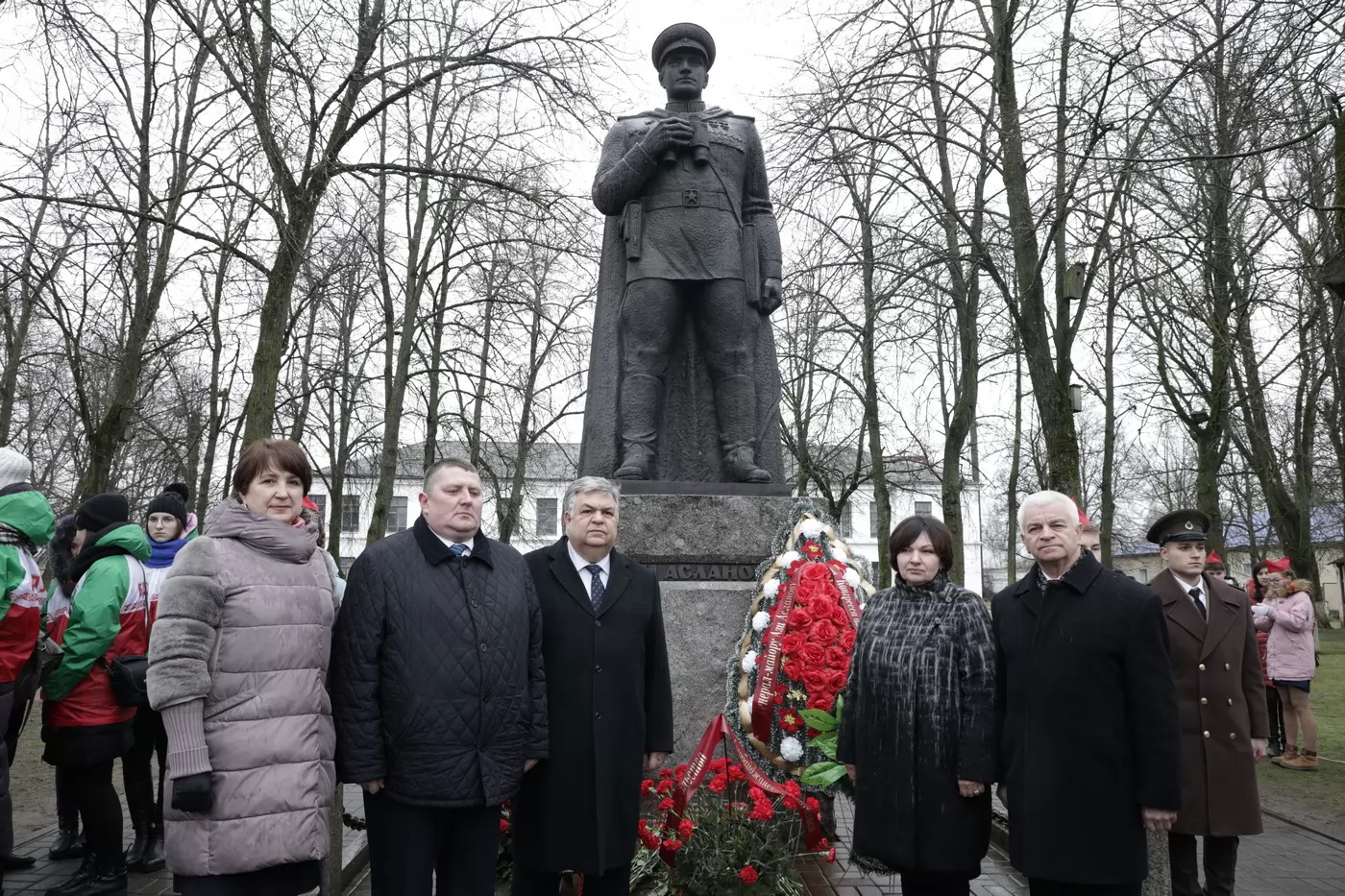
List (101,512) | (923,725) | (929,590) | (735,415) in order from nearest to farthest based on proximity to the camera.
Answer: (923,725)
(929,590)
(101,512)
(735,415)

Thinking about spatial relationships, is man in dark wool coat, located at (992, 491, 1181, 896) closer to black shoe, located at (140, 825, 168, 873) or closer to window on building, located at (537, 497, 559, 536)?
black shoe, located at (140, 825, 168, 873)

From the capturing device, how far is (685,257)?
6.08 meters

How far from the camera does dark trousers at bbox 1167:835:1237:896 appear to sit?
4594mm

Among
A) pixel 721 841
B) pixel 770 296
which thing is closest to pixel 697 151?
pixel 770 296

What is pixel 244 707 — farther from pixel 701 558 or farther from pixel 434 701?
pixel 701 558

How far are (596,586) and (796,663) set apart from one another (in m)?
1.42

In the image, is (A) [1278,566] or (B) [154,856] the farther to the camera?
(A) [1278,566]

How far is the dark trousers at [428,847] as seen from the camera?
10.5 feet

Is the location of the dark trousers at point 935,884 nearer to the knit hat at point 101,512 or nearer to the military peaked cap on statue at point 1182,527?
the military peaked cap on statue at point 1182,527

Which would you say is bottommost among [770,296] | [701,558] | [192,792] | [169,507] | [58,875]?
[58,875]

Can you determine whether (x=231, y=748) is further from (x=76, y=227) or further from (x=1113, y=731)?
(x=76, y=227)

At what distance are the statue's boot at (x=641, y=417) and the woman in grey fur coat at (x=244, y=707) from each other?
297cm

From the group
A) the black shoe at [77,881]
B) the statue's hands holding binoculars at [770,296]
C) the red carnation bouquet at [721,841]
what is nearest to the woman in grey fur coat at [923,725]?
the red carnation bouquet at [721,841]

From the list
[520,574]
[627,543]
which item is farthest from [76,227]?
[520,574]
